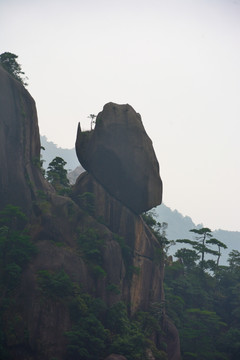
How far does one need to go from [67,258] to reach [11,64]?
820 inches

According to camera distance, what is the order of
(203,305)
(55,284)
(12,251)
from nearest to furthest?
(55,284)
(12,251)
(203,305)

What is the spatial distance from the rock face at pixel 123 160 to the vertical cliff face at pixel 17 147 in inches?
212

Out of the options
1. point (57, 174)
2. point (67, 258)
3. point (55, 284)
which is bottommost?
point (55, 284)

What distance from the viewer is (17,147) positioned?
103ft

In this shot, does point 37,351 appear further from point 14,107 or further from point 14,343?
point 14,107

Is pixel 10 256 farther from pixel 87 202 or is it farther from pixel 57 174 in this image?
pixel 57 174

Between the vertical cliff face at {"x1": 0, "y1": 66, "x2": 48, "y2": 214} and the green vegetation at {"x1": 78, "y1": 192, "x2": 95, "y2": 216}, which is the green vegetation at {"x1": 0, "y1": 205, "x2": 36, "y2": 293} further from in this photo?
the green vegetation at {"x1": 78, "y1": 192, "x2": 95, "y2": 216}

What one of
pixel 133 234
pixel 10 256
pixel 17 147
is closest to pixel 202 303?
pixel 133 234

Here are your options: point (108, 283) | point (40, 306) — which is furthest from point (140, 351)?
point (40, 306)

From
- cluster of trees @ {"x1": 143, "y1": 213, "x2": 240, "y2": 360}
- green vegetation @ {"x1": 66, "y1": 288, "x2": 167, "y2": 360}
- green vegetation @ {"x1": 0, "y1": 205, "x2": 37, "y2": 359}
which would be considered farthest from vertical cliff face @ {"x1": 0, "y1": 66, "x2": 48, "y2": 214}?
cluster of trees @ {"x1": 143, "y1": 213, "x2": 240, "y2": 360}

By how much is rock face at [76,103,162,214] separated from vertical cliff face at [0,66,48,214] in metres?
5.39

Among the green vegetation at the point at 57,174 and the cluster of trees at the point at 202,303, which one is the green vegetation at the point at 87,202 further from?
the green vegetation at the point at 57,174

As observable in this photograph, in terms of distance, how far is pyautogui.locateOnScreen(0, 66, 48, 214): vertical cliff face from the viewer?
99.1ft

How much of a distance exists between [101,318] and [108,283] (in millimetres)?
2921
